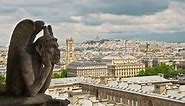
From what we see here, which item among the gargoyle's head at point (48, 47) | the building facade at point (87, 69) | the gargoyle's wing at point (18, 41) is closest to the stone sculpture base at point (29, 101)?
the gargoyle's wing at point (18, 41)

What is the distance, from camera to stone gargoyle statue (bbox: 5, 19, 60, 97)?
4.98 meters

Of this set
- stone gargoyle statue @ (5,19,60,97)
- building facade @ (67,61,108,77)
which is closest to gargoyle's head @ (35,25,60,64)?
stone gargoyle statue @ (5,19,60,97)

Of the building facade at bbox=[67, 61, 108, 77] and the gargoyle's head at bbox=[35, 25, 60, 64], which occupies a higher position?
the gargoyle's head at bbox=[35, 25, 60, 64]

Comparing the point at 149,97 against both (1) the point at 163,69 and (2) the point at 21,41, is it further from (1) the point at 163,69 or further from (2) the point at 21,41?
(1) the point at 163,69

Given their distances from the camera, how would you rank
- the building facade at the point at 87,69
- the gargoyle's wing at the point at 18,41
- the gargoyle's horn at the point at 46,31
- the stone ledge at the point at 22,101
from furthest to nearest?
the building facade at the point at 87,69
the gargoyle's horn at the point at 46,31
the gargoyle's wing at the point at 18,41
the stone ledge at the point at 22,101

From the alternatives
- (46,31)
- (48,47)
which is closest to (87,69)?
(46,31)

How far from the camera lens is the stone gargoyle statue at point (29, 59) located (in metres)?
4.98

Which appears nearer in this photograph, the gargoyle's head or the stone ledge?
the stone ledge

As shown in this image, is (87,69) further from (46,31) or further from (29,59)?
A: (29,59)

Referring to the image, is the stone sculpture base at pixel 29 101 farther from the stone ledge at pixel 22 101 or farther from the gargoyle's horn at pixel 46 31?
the gargoyle's horn at pixel 46 31

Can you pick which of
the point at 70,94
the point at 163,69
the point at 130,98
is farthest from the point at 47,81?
the point at 163,69

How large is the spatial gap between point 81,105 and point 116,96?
585 inches

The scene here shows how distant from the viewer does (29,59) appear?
16.4ft

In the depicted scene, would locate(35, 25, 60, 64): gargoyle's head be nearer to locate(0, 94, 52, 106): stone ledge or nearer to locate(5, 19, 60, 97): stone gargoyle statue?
locate(5, 19, 60, 97): stone gargoyle statue
